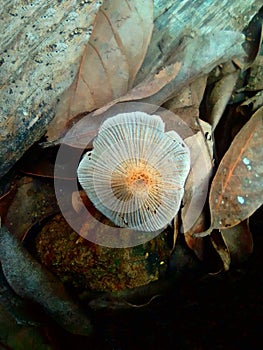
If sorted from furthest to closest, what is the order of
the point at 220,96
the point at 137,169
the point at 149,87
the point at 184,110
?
1. the point at 220,96
2. the point at 184,110
3. the point at 149,87
4. the point at 137,169

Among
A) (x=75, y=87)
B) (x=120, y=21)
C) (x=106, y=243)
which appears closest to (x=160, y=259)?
(x=106, y=243)

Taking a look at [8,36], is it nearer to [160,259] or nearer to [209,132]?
[209,132]

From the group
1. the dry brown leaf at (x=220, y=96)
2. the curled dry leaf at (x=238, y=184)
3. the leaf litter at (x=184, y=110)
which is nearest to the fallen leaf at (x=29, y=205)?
the leaf litter at (x=184, y=110)

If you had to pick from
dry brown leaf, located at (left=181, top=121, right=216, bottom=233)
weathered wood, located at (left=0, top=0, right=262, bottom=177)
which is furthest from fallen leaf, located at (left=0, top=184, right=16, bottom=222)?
dry brown leaf, located at (left=181, top=121, right=216, bottom=233)

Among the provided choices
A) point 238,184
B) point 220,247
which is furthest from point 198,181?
point 220,247

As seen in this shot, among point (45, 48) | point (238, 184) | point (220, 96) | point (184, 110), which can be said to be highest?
point (45, 48)

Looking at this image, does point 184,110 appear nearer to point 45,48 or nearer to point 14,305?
point 45,48

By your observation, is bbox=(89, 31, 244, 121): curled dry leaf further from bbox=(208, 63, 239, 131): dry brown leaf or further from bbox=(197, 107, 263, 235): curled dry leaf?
bbox=(197, 107, 263, 235): curled dry leaf

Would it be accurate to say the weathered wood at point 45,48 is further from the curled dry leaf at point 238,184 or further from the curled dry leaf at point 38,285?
the curled dry leaf at point 238,184
